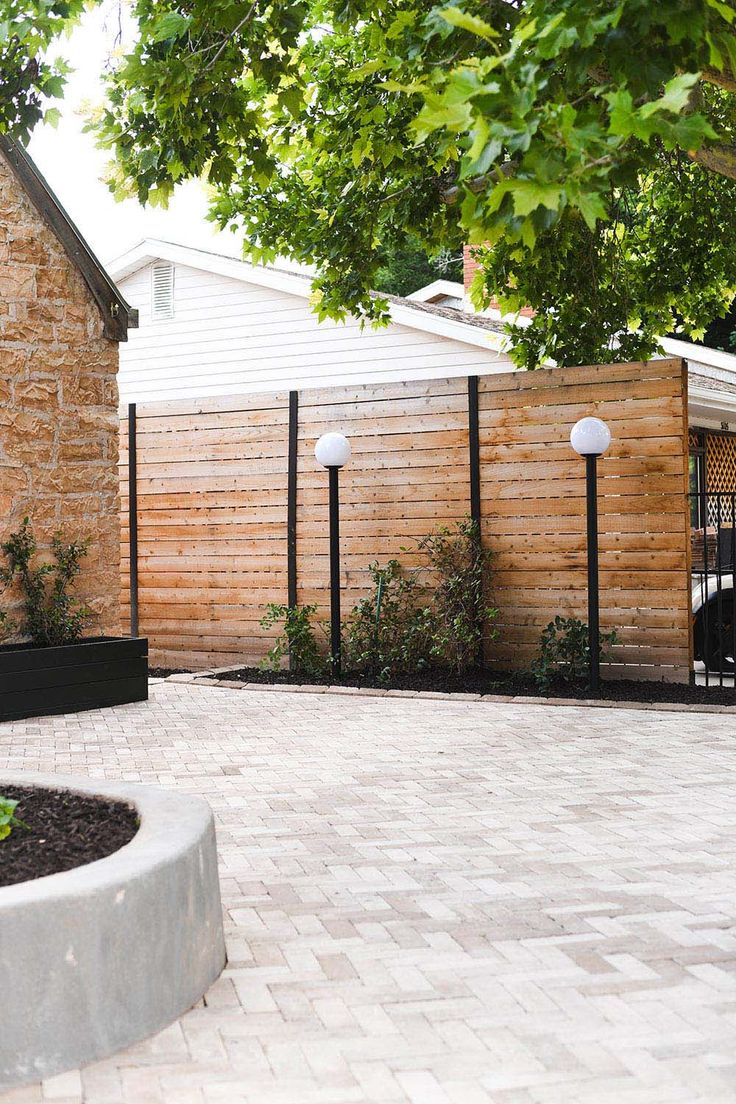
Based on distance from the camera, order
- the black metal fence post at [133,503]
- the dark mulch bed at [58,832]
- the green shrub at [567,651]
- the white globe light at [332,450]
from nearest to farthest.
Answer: the dark mulch bed at [58,832]
the green shrub at [567,651]
the white globe light at [332,450]
the black metal fence post at [133,503]

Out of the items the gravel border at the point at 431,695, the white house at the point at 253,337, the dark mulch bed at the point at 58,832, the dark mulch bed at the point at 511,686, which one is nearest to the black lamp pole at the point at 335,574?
the dark mulch bed at the point at 511,686

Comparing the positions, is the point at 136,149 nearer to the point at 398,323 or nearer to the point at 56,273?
the point at 56,273

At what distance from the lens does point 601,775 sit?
22.1 ft

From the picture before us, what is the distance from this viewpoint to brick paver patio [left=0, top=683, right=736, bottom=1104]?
3.04 m

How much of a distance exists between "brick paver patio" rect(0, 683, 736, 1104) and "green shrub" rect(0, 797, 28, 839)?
78 centimetres

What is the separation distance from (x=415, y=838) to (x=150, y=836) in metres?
2.04

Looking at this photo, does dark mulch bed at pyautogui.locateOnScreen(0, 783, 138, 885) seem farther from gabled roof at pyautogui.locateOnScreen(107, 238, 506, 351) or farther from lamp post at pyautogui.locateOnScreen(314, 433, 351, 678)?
gabled roof at pyautogui.locateOnScreen(107, 238, 506, 351)

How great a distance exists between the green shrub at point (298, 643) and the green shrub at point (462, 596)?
51.4 inches

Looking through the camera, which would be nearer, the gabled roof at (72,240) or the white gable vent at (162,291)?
the gabled roof at (72,240)

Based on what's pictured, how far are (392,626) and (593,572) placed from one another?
2.19m

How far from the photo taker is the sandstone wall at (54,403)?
9.44m

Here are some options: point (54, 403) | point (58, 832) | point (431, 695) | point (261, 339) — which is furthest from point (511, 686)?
point (261, 339)

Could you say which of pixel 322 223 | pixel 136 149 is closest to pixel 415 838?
pixel 136 149

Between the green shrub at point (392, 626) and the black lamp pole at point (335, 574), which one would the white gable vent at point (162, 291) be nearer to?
the black lamp pole at point (335, 574)
